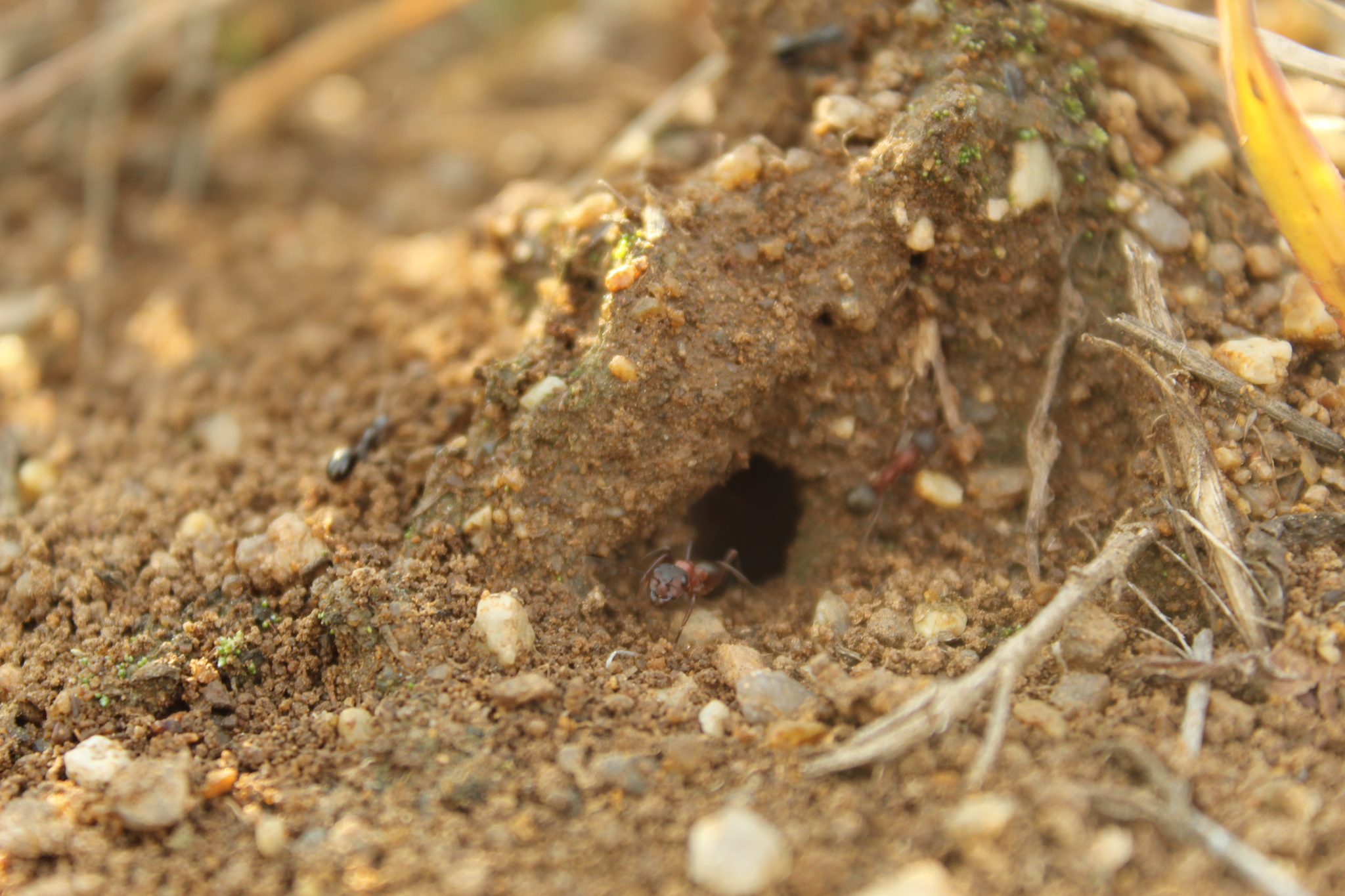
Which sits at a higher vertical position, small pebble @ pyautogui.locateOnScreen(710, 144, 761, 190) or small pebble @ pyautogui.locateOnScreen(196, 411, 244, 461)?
small pebble @ pyautogui.locateOnScreen(710, 144, 761, 190)

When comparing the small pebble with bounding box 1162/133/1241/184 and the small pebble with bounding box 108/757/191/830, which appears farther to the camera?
the small pebble with bounding box 1162/133/1241/184

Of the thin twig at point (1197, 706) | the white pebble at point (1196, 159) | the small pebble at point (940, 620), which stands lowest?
the small pebble at point (940, 620)

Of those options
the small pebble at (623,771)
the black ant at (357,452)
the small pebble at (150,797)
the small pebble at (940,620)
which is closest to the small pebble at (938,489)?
the small pebble at (940,620)

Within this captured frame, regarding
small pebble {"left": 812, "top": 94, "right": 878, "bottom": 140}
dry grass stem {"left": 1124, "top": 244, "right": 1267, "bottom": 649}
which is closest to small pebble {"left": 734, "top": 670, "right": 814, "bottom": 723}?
dry grass stem {"left": 1124, "top": 244, "right": 1267, "bottom": 649}

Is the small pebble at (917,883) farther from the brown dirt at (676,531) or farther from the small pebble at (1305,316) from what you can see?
the small pebble at (1305,316)

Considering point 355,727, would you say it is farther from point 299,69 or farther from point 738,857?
point 299,69

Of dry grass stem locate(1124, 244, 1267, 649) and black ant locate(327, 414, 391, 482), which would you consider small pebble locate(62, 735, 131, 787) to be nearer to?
black ant locate(327, 414, 391, 482)

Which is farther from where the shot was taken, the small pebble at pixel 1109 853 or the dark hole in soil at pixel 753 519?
the dark hole in soil at pixel 753 519

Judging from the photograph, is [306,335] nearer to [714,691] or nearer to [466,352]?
[466,352]
